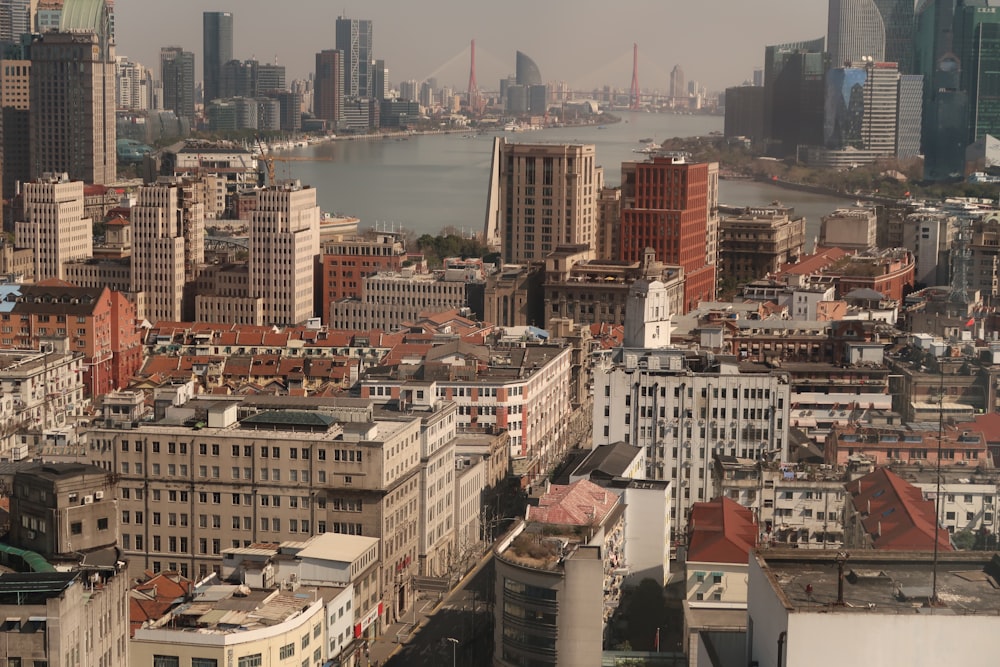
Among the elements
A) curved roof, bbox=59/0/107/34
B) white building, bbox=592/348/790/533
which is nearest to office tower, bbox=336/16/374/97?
curved roof, bbox=59/0/107/34

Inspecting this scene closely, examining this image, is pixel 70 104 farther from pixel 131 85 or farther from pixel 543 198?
pixel 131 85

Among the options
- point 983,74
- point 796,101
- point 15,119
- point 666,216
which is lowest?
point 666,216

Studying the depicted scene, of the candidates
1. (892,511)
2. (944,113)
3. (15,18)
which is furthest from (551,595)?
(15,18)

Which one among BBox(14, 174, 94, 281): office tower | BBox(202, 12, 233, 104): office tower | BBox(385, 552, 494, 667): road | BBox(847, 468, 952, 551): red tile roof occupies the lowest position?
BBox(385, 552, 494, 667): road

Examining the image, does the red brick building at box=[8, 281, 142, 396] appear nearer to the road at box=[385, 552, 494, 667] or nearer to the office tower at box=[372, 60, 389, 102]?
the road at box=[385, 552, 494, 667]

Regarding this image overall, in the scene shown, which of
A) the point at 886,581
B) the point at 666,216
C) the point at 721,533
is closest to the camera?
the point at 886,581
